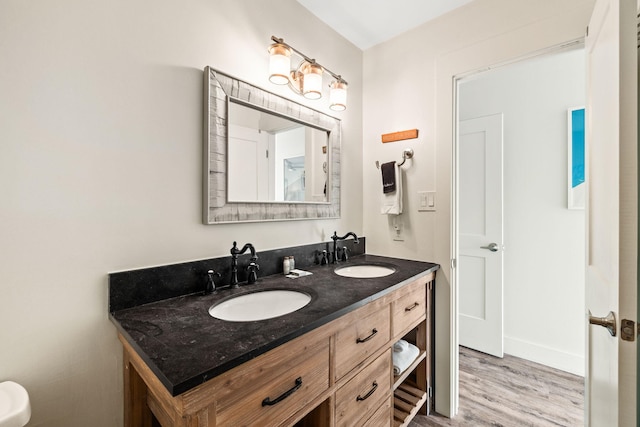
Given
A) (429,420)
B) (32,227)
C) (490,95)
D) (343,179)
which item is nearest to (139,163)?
(32,227)

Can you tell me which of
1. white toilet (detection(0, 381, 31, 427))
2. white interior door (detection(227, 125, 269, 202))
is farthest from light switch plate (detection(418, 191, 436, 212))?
white toilet (detection(0, 381, 31, 427))

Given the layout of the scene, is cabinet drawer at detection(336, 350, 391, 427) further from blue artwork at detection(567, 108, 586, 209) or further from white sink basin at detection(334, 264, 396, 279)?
blue artwork at detection(567, 108, 586, 209)

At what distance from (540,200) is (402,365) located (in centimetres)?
177

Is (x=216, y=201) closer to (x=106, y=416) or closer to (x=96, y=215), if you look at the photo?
(x=96, y=215)

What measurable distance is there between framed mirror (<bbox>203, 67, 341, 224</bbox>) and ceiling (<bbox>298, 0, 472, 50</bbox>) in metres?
0.63

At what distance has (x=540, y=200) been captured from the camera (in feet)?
7.34

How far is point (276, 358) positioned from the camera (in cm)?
80

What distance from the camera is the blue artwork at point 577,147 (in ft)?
6.76

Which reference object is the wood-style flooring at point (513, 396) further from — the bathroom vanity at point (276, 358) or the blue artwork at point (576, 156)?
the blue artwork at point (576, 156)

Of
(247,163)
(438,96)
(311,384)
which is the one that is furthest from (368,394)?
(438,96)

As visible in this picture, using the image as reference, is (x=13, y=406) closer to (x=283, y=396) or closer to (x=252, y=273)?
(x=283, y=396)

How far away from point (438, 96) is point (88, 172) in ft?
6.06

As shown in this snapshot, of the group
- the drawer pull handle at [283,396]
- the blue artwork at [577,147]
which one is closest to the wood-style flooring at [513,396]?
the drawer pull handle at [283,396]

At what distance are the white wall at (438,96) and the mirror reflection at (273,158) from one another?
0.54 metres
